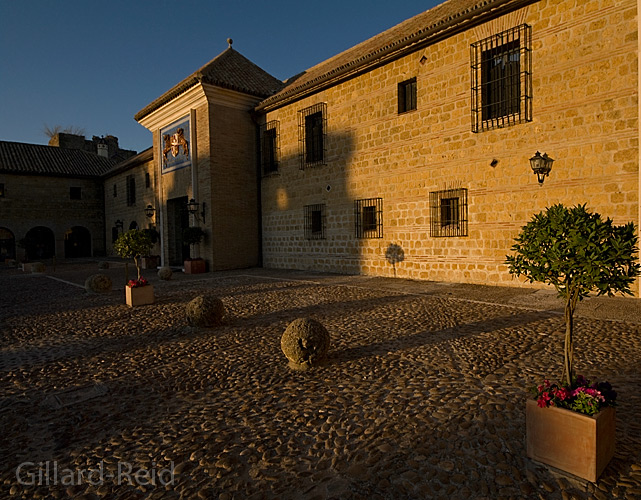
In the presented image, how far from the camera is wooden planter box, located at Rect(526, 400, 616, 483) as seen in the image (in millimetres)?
2273

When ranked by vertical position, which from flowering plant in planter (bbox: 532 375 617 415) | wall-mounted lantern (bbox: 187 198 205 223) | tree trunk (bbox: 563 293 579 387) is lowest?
flowering plant in planter (bbox: 532 375 617 415)

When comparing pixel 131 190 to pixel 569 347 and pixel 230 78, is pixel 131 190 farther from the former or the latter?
pixel 569 347

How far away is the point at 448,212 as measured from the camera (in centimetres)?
1107

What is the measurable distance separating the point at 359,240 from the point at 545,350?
28.6ft

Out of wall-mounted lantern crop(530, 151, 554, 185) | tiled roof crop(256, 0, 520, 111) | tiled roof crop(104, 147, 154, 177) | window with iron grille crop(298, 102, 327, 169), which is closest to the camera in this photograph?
wall-mounted lantern crop(530, 151, 554, 185)

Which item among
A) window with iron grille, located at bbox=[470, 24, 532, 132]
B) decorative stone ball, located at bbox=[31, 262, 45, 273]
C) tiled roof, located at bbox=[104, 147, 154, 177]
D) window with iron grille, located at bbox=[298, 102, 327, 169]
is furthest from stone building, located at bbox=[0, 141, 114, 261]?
window with iron grille, located at bbox=[470, 24, 532, 132]

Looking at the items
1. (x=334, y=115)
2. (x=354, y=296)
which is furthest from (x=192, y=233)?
(x=354, y=296)

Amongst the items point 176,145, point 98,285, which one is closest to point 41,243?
point 176,145

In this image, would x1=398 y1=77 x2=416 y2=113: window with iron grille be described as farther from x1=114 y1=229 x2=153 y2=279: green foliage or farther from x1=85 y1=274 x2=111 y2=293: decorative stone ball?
x1=85 y1=274 x2=111 y2=293: decorative stone ball

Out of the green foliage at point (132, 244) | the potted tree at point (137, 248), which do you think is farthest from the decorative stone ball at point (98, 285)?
the green foliage at point (132, 244)

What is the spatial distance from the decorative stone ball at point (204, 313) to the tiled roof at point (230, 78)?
11629 millimetres

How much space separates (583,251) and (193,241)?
1465 centimetres

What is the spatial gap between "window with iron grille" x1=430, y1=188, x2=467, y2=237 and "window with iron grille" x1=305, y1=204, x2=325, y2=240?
4.72 m

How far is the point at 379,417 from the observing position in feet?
10.5
